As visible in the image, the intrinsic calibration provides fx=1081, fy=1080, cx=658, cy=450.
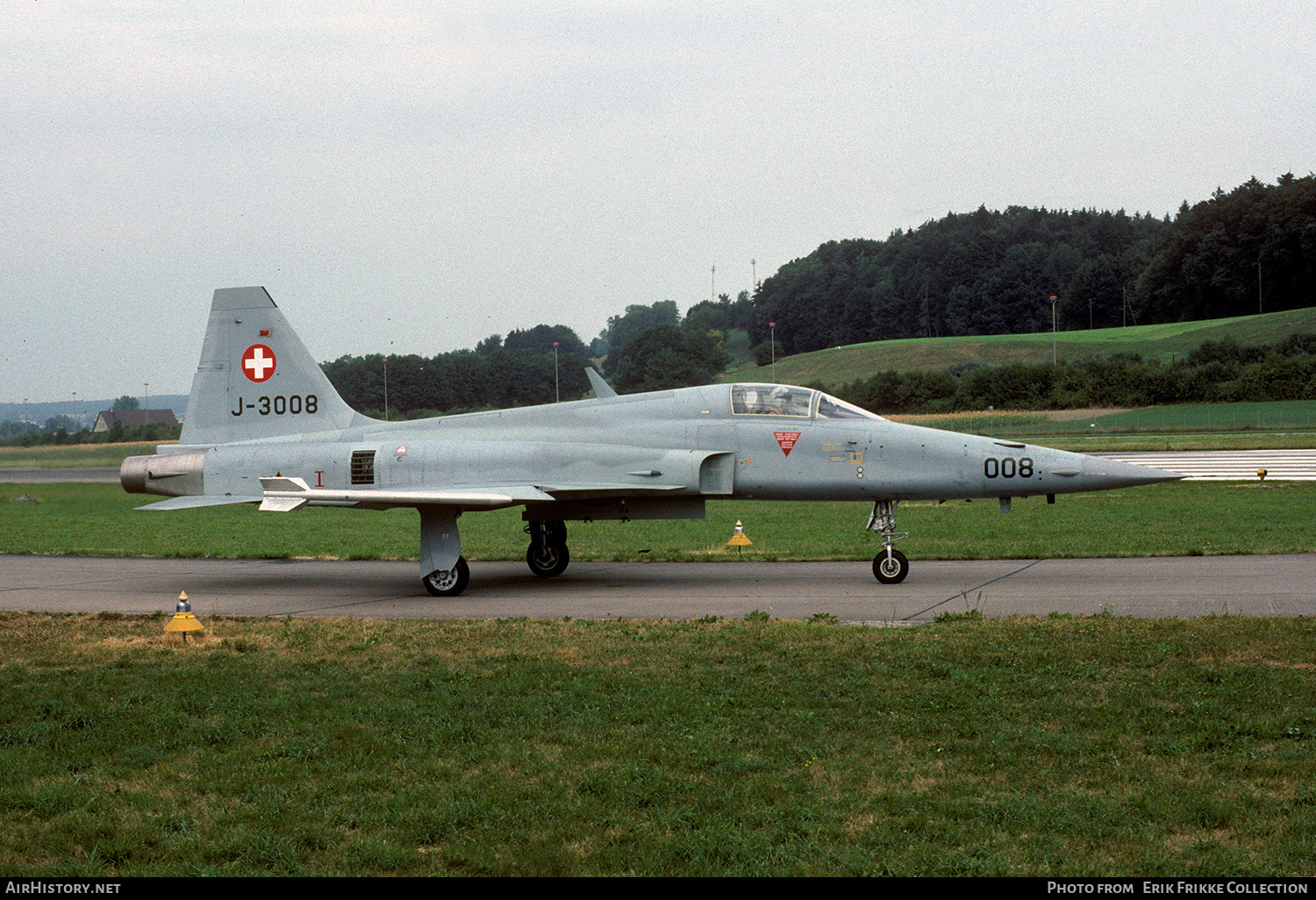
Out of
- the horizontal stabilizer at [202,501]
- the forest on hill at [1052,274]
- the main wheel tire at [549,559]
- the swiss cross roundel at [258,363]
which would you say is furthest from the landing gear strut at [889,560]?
the forest on hill at [1052,274]

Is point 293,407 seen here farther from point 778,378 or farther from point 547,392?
point 778,378

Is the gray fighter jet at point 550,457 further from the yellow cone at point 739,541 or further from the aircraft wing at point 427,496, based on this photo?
the yellow cone at point 739,541

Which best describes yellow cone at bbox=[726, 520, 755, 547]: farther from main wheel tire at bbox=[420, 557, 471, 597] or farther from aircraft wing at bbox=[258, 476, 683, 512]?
main wheel tire at bbox=[420, 557, 471, 597]

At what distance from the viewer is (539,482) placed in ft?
54.9

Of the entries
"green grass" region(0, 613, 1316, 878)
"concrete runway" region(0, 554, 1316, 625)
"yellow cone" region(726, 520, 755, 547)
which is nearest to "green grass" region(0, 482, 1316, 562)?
"yellow cone" region(726, 520, 755, 547)

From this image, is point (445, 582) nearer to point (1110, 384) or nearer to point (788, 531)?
point (788, 531)

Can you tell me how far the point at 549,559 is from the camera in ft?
57.6

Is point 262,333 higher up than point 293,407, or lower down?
higher up

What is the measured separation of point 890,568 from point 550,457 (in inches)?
213

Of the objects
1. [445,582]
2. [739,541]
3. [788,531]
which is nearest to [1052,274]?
[788,531]

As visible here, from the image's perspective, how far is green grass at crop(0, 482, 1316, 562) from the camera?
63.0 ft

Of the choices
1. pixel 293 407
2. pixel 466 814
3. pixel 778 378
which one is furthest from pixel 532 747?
pixel 778 378

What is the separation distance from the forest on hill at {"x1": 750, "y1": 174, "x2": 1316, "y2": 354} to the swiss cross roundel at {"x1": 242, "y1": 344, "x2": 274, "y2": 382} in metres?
103
